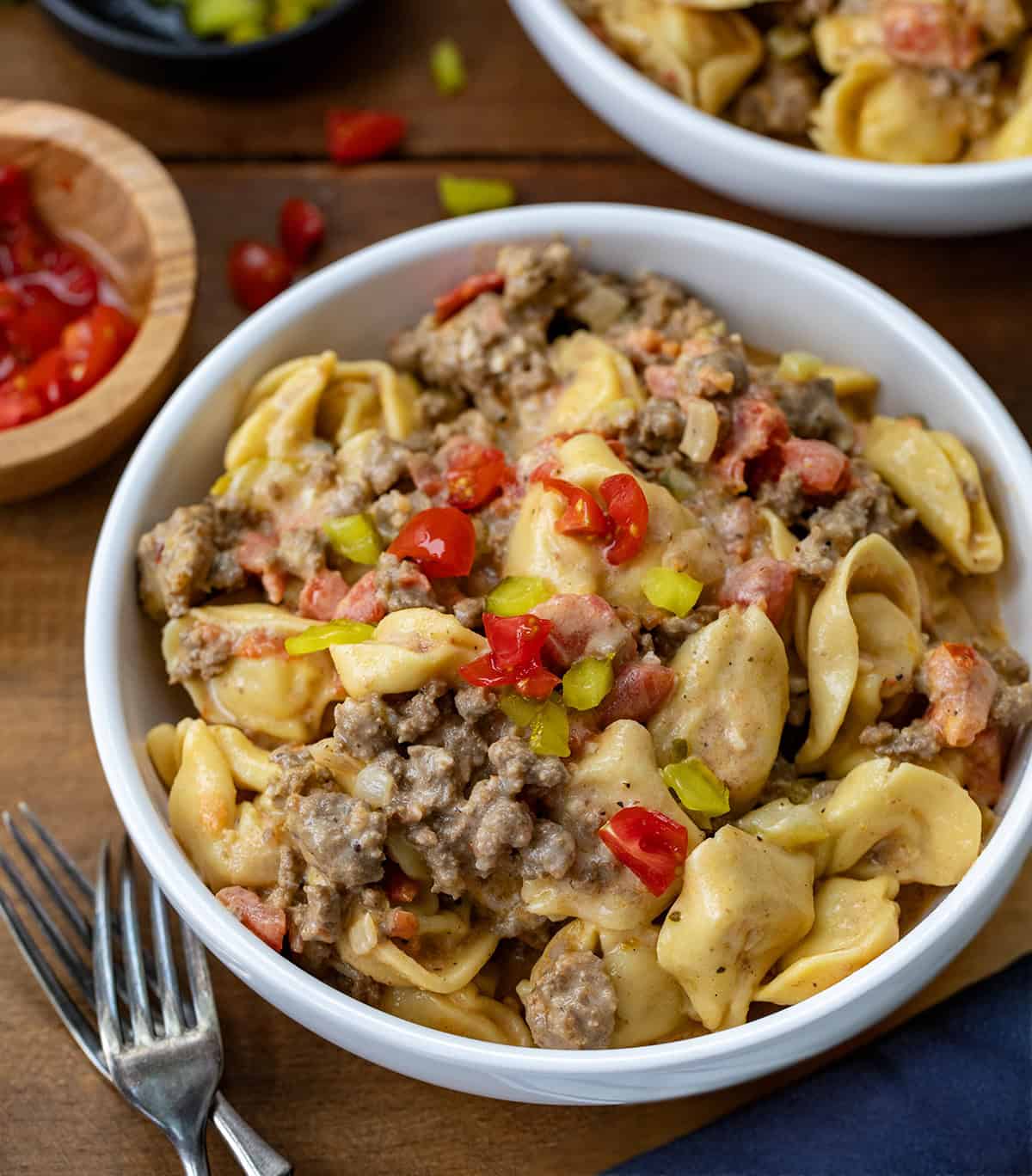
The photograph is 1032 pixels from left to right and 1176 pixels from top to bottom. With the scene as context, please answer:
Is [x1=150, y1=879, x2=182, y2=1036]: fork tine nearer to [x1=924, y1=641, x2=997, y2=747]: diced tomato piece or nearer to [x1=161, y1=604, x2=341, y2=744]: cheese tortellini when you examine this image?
[x1=161, y1=604, x2=341, y2=744]: cheese tortellini

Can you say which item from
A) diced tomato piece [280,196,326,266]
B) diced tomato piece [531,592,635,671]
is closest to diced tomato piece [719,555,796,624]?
diced tomato piece [531,592,635,671]

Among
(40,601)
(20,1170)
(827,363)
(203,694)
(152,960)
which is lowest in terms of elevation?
(20,1170)

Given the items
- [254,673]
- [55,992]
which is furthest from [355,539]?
[55,992]

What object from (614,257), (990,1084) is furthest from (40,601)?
(990,1084)

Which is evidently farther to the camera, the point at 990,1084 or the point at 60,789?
the point at 60,789

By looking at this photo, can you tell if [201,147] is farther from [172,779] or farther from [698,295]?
[172,779]

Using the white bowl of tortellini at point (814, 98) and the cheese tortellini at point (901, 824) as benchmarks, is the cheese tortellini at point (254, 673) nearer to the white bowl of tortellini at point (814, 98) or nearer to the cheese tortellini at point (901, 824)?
the cheese tortellini at point (901, 824)

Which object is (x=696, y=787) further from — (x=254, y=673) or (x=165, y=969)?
(x=165, y=969)
